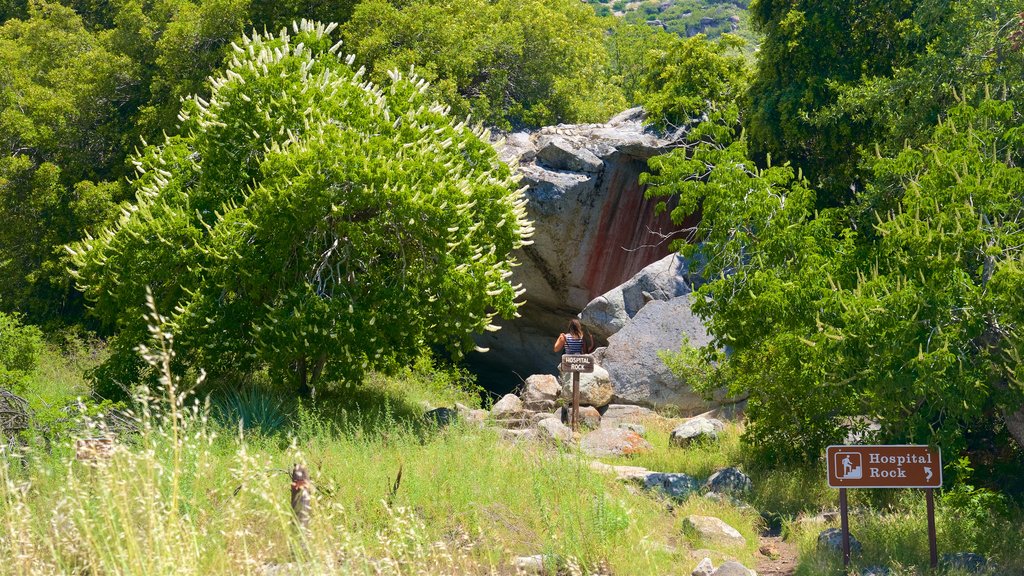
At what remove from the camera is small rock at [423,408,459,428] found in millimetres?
12828

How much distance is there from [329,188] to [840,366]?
6.25m

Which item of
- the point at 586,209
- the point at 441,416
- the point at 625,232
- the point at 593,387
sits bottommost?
the point at 441,416

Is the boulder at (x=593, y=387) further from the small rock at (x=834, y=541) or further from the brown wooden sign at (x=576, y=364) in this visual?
the small rock at (x=834, y=541)

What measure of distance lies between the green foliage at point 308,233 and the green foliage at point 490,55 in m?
5.23

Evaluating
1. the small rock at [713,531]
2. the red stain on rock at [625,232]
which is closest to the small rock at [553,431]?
the small rock at [713,531]

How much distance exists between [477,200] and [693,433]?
4.18 m

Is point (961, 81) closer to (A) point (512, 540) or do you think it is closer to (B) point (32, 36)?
(A) point (512, 540)

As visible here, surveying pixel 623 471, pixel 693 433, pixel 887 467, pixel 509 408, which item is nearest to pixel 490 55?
pixel 509 408

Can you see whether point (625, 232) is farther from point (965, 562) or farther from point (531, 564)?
point (531, 564)

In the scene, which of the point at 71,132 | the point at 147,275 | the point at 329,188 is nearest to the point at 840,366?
the point at 329,188

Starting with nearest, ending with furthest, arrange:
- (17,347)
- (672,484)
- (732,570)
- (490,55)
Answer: (732,570) → (672,484) → (17,347) → (490,55)

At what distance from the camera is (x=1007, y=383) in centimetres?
814

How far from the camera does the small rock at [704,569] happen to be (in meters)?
7.53

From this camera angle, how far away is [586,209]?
64.8ft
